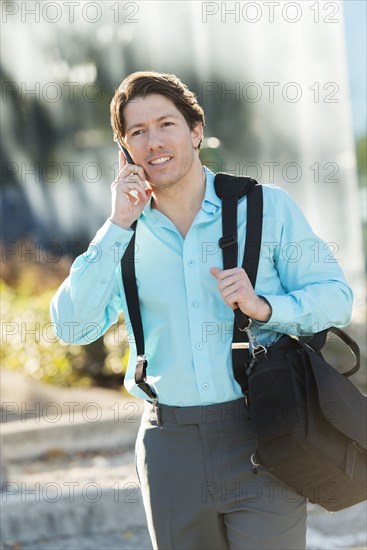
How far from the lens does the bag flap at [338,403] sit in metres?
2.67

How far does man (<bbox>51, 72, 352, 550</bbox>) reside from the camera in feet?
9.09

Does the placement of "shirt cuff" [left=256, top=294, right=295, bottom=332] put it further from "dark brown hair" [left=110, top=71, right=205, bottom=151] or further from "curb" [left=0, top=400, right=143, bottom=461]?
"curb" [left=0, top=400, right=143, bottom=461]

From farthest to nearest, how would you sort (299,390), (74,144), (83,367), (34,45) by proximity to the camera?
(74,144) < (34,45) < (83,367) < (299,390)

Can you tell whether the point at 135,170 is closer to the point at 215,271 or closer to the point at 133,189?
the point at 133,189

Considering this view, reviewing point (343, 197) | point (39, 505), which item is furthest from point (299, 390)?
point (343, 197)

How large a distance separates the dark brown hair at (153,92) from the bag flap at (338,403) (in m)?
0.80

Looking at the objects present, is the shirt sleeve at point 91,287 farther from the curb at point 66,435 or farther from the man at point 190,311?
the curb at point 66,435

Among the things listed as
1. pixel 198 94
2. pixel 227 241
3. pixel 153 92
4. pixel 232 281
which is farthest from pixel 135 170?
pixel 198 94

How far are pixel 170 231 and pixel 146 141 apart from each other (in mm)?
274

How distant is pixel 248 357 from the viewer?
276cm

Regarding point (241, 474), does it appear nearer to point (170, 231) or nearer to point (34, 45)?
point (170, 231)

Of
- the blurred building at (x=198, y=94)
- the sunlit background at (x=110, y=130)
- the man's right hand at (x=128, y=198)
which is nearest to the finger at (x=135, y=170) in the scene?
the man's right hand at (x=128, y=198)

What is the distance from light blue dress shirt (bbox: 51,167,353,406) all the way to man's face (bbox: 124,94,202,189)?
129mm

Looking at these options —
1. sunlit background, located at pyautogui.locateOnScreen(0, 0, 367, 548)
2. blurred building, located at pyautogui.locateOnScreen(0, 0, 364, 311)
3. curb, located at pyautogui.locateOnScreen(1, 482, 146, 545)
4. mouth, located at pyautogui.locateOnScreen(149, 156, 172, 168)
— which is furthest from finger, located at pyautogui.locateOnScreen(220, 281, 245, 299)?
blurred building, located at pyautogui.locateOnScreen(0, 0, 364, 311)
